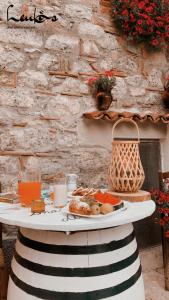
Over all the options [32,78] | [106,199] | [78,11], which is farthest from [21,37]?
[106,199]

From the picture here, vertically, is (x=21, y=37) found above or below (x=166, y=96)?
above

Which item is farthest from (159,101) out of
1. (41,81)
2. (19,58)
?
(19,58)

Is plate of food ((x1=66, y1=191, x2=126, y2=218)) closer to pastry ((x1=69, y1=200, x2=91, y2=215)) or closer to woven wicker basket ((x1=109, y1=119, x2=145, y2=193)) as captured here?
pastry ((x1=69, y1=200, x2=91, y2=215))

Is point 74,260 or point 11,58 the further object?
point 11,58

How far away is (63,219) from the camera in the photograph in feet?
3.83

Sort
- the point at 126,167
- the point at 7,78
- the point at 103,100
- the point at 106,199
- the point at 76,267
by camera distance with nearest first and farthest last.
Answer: the point at 76,267 → the point at 106,199 → the point at 126,167 → the point at 7,78 → the point at 103,100

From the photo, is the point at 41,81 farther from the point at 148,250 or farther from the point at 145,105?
the point at 148,250

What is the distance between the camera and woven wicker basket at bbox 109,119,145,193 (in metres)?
1.58

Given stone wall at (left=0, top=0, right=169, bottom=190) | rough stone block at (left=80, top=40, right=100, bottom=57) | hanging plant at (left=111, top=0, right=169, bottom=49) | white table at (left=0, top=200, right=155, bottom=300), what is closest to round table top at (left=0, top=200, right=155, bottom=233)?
white table at (left=0, top=200, right=155, bottom=300)

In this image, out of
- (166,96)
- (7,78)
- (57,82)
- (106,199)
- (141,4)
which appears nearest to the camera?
(106,199)

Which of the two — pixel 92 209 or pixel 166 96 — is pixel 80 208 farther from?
pixel 166 96

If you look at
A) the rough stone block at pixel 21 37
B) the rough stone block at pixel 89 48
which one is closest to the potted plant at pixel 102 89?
the rough stone block at pixel 89 48

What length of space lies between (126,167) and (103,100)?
863mm

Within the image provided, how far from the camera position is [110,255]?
1.17m
